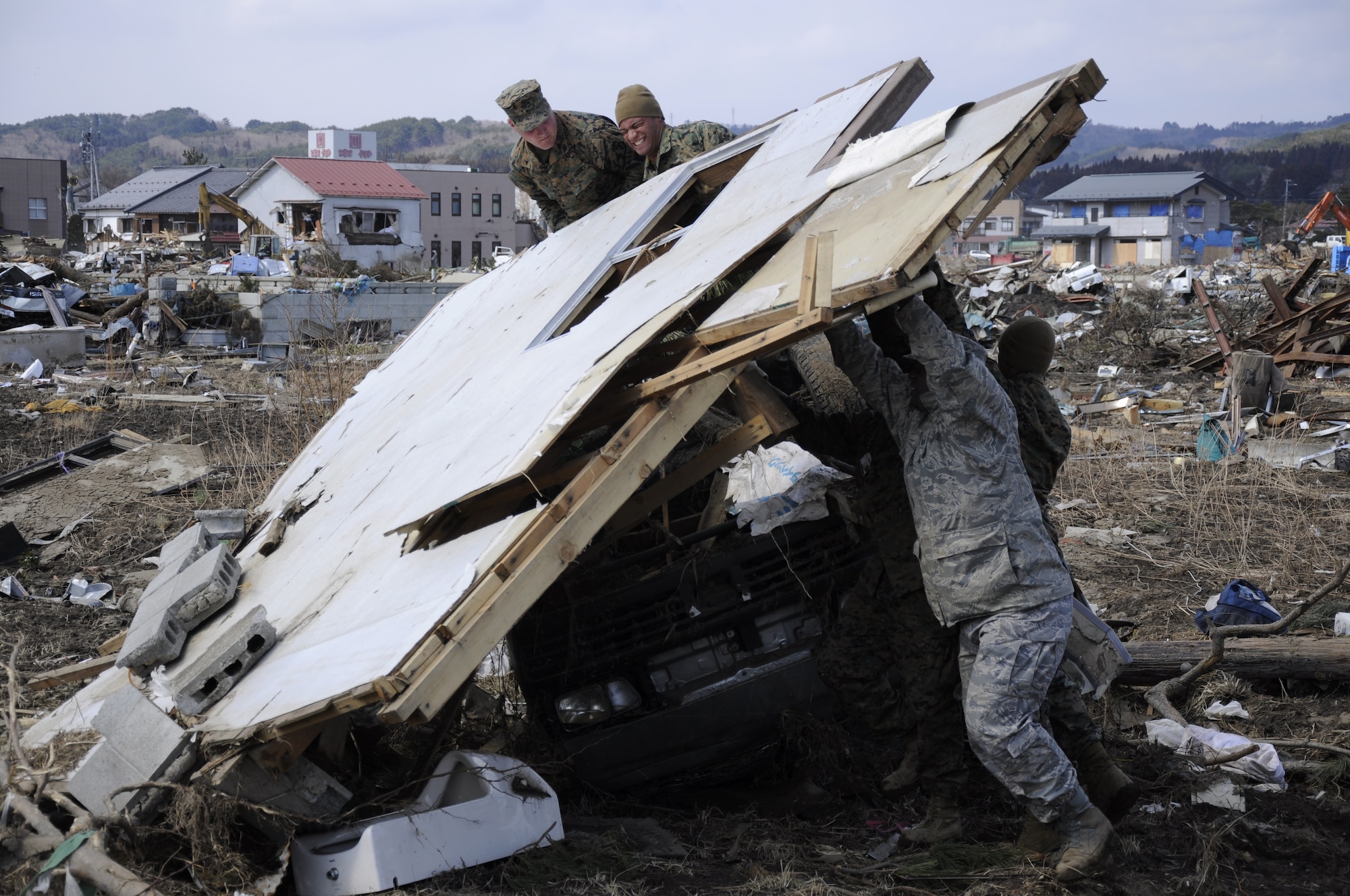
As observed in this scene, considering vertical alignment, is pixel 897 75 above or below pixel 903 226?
above

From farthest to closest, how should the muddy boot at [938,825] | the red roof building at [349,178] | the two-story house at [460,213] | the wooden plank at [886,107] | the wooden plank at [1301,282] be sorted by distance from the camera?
the two-story house at [460,213] → the red roof building at [349,178] → the wooden plank at [1301,282] → the wooden plank at [886,107] → the muddy boot at [938,825]

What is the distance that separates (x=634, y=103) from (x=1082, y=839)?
156 inches

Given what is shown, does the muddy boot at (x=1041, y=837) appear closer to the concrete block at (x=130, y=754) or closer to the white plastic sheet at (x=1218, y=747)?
the white plastic sheet at (x=1218, y=747)

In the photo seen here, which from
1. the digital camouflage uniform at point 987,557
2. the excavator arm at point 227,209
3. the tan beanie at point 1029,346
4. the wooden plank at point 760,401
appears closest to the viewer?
the digital camouflage uniform at point 987,557

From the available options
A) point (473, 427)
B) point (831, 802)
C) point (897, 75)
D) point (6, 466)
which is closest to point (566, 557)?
point (473, 427)

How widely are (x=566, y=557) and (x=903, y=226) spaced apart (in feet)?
→ 4.27

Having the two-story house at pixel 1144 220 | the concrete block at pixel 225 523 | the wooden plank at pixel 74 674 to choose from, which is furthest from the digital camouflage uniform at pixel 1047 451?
the two-story house at pixel 1144 220

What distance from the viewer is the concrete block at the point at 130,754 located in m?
2.86

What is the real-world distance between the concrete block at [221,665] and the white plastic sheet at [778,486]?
1.71 m

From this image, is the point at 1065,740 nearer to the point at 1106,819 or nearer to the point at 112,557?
the point at 1106,819

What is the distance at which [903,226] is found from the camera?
2.83 metres

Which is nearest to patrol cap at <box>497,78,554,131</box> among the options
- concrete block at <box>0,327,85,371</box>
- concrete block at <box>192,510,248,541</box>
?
concrete block at <box>192,510,248,541</box>

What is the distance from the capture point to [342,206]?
154 feet

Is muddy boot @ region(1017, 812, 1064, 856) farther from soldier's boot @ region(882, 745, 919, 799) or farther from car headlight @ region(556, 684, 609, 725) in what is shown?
car headlight @ region(556, 684, 609, 725)
